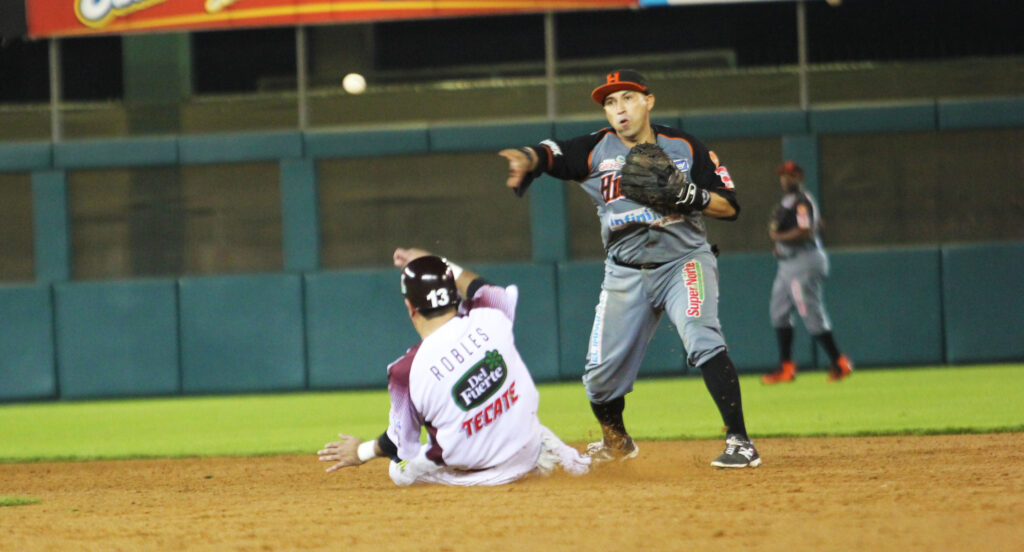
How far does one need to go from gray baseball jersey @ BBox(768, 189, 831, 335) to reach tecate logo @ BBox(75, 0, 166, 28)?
7.01m

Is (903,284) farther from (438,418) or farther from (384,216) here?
(438,418)

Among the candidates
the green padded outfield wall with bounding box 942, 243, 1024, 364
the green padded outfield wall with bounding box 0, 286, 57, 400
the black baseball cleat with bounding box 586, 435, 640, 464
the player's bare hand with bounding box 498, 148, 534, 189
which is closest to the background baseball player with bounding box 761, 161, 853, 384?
the green padded outfield wall with bounding box 942, 243, 1024, 364

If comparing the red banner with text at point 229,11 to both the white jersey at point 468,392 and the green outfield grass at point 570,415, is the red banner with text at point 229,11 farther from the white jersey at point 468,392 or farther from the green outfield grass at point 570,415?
the white jersey at point 468,392

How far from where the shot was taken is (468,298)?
17.4 ft

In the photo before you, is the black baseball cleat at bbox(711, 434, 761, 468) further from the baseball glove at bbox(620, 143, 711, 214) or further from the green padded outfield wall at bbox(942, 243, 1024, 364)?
the green padded outfield wall at bbox(942, 243, 1024, 364)

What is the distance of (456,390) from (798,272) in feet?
21.3

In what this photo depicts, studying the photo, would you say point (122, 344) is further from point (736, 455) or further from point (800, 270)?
point (736, 455)

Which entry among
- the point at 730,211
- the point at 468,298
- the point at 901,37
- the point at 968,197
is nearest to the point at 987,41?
the point at 901,37

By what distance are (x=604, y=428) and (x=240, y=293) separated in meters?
7.24

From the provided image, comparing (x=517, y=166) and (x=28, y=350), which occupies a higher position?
(x=517, y=166)

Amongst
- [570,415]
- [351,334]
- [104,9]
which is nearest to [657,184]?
[570,415]

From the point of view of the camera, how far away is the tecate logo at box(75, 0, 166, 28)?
12.7 metres

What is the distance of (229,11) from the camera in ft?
41.3

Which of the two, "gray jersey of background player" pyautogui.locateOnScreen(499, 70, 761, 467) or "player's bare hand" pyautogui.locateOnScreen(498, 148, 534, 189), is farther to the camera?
"gray jersey of background player" pyautogui.locateOnScreen(499, 70, 761, 467)
